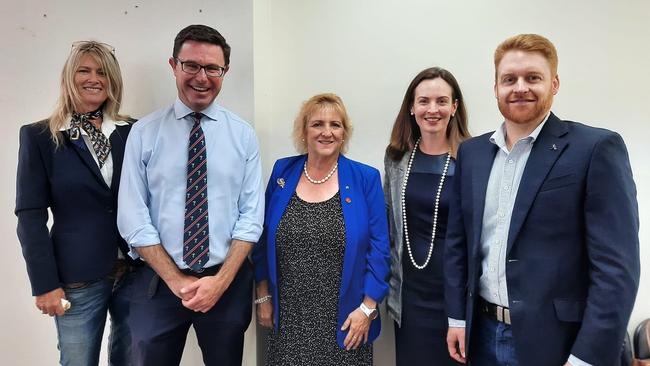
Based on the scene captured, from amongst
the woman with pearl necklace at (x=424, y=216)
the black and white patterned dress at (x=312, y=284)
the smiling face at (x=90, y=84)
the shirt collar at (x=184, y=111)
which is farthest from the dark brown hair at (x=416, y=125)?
the smiling face at (x=90, y=84)

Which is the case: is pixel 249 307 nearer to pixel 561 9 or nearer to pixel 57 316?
pixel 57 316

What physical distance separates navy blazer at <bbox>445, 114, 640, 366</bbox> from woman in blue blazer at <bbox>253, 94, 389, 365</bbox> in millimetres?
663

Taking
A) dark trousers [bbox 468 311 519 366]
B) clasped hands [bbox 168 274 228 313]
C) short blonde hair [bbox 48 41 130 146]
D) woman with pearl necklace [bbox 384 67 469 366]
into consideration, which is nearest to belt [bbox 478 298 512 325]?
dark trousers [bbox 468 311 519 366]

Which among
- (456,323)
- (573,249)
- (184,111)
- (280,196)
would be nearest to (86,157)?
(184,111)

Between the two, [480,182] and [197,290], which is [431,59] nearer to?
[480,182]

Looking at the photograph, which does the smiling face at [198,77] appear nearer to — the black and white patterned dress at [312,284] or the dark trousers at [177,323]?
the black and white patterned dress at [312,284]

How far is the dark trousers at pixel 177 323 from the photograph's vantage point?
1650 millimetres

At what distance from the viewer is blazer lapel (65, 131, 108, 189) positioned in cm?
172

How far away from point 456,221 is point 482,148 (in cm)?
30

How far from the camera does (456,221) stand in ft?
5.04

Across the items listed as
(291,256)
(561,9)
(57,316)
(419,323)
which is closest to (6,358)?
(57,316)

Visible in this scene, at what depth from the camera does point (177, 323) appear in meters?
1.67

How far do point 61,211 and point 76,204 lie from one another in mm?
75

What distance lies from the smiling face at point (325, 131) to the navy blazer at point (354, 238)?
0.33ft
